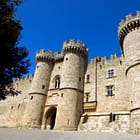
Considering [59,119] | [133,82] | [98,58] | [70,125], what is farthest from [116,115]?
[98,58]

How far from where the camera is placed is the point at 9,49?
915 cm

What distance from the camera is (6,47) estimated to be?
873 centimetres

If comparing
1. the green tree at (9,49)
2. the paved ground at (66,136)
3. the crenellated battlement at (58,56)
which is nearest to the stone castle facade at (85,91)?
the crenellated battlement at (58,56)

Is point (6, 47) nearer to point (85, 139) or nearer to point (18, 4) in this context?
point (18, 4)

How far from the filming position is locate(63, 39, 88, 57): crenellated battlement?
920 inches

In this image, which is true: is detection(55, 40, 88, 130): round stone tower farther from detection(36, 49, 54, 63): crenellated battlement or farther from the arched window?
detection(36, 49, 54, 63): crenellated battlement

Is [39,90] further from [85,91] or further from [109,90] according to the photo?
[109,90]

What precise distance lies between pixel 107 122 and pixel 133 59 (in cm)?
631

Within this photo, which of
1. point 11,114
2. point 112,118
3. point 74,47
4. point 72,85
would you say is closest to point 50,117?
point 72,85

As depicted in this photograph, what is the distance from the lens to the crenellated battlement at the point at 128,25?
706 inches

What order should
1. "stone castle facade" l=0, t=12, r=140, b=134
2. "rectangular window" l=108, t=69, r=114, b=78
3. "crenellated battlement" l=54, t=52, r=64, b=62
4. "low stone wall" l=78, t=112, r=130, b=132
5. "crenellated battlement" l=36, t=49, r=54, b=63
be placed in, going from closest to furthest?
"low stone wall" l=78, t=112, r=130, b=132, "stone castle facade" l=0, t=12, r=140, b=134, "rectangular window" l=108, t=69, r=114, b=78, "crenellated battlement" l=54, t=52, r=64, b=62, "crenellated battlement" l=36, t=49, r=54, b=63

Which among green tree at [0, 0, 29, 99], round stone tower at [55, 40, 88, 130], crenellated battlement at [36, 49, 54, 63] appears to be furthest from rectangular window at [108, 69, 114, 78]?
green tree at [0, 0, 29, 99]

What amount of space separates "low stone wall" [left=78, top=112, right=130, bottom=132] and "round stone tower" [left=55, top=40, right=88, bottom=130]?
2211mm

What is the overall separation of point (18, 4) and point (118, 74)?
14.5 meters
